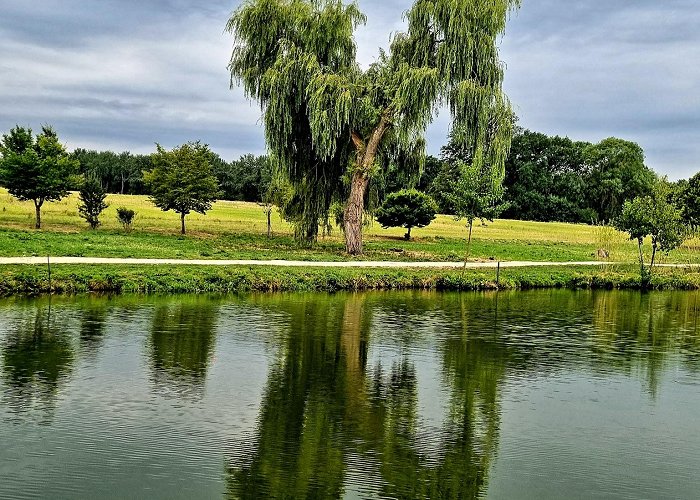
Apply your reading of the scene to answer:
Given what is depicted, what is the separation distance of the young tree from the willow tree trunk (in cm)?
1794

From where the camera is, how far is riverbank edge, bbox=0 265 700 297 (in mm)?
25453

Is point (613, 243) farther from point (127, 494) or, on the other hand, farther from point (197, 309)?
point (127, 494)

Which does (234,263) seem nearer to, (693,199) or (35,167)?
(35,167)

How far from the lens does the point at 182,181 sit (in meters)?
46.9

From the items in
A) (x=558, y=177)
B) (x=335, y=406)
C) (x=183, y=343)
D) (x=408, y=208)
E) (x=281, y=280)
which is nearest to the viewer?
(x=335, y=406)

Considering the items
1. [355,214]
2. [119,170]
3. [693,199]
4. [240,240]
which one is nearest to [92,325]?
[355,214]

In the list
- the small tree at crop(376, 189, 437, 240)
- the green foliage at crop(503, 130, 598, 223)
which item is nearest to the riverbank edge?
the small tree at crop(376, 189, 437, 240)

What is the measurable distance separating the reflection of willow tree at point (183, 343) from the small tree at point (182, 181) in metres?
23.3

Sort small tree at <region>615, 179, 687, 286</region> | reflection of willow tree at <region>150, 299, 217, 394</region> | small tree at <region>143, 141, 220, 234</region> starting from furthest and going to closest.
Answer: small tree at <region>143, 141, 220, 234</region> < small tree at <region>615, 179, 687, 286</region> < reflection of willow tree at <region>150, 299, 217, 394</region>

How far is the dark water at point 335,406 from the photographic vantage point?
9148mm

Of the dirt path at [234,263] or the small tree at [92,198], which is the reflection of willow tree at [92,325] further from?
the small tree at [92,198]

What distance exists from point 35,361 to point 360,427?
7197 millimetres

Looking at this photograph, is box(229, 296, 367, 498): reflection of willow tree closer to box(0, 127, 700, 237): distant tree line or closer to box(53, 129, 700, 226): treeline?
box(0, 127, 700, 237): distant tree line

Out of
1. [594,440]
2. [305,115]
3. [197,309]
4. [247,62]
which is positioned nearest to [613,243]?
[305,115]
